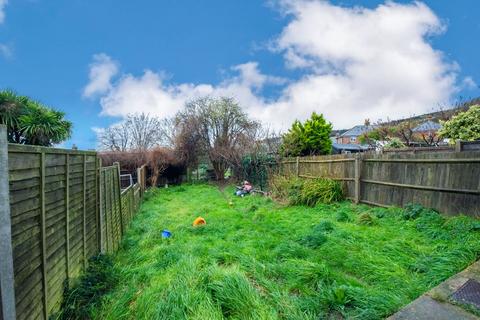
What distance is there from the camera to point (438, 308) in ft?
7.23

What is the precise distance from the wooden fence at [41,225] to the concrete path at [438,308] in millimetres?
2697

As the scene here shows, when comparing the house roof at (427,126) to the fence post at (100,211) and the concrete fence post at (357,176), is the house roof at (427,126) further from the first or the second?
the fence post at (100,211)

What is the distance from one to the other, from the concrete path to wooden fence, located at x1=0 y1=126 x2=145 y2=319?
106 inches

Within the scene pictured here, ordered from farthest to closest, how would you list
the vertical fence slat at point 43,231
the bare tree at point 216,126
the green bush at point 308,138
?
the bare tree at point 216,126 < the green bush at point 308,138 < the vertical fence slat at point 43,231

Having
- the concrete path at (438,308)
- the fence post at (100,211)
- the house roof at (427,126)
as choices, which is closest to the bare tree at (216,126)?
the fence post at (100,211)

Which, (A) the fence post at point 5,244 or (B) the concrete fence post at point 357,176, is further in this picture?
(B) the concrete fence post at point 357,176

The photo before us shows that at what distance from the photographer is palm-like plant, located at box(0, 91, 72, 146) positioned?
36.6 feet

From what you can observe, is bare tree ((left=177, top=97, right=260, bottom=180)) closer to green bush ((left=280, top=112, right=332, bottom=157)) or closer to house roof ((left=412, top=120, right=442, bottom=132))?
green bush ((left=280, top=112, right=332, bottom=157))

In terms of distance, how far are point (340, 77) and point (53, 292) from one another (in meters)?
12.8

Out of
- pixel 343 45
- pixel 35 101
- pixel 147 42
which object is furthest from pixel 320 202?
pixel 35 101

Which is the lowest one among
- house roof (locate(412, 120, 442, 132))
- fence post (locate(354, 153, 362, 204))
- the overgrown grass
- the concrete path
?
the overgrown grass

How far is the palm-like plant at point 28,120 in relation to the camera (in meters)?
11.1

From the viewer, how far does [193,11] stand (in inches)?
312

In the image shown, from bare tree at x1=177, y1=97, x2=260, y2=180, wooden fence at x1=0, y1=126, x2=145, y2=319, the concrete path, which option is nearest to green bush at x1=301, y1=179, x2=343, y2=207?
the concrete path
